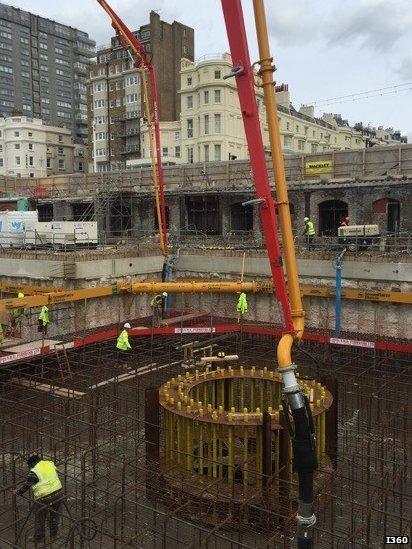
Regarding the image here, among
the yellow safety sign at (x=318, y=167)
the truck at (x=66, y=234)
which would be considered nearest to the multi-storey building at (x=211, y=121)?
the yellow safety sign at (x=318, y=167)

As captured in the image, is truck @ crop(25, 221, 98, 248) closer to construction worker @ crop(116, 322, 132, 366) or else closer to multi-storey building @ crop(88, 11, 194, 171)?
construction worker @ crop(116, 322, 132, 366)

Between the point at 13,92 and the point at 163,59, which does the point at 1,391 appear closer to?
the point at 163,59

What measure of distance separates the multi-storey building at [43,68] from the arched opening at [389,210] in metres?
81.8

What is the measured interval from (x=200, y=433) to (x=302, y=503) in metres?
3.68

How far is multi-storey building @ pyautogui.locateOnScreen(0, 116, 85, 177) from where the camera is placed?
239ft

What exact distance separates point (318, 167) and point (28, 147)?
53.1 m

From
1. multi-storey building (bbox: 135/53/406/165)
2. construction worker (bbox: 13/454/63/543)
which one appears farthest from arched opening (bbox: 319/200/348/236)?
construction worker (bbox: 13/454/63/543)

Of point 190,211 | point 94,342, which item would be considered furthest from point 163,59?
point 94,342

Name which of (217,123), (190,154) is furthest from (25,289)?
(190,154)

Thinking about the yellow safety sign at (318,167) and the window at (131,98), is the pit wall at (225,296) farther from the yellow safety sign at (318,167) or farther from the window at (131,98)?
the window at (131,98)

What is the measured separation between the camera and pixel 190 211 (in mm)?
38875

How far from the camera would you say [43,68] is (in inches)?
4178

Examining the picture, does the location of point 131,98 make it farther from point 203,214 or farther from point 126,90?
point 203,214

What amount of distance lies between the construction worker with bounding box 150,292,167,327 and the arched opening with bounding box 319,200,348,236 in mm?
13847
